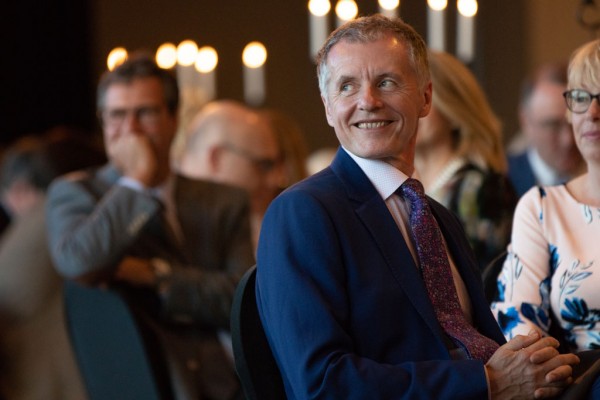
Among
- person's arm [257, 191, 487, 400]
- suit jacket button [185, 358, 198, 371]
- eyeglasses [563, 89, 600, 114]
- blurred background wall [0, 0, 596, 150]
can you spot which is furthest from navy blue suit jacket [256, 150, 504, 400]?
blurred background wall [0, 0, 596, 150]

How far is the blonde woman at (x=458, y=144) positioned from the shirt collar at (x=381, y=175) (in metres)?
1.30

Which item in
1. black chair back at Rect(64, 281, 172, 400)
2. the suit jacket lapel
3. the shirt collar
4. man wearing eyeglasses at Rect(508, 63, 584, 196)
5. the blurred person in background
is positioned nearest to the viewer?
the suit jacket lapel

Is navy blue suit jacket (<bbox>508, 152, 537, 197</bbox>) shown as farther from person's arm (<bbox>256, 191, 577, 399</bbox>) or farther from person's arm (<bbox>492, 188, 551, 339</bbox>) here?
person's arm (<bbox>256, 191, 577, 399</bbox>)

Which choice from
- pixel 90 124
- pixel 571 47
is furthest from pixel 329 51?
pixel 90 124

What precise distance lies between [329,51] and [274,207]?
1.15 feet

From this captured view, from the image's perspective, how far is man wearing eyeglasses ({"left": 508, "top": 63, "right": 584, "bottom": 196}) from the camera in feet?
17.1

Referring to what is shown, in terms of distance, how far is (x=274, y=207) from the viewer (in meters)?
2.28

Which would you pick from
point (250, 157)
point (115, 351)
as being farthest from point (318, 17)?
point (115, 351)

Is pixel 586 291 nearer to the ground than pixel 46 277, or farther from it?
farther from it

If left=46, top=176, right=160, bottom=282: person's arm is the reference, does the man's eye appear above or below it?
above

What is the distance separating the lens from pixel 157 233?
4008 mm

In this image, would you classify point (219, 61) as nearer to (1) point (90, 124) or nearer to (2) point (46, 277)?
(1) point (90, 124)

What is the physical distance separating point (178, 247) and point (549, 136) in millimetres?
1957

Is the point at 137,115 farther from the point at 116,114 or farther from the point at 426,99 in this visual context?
the point at 426,99
